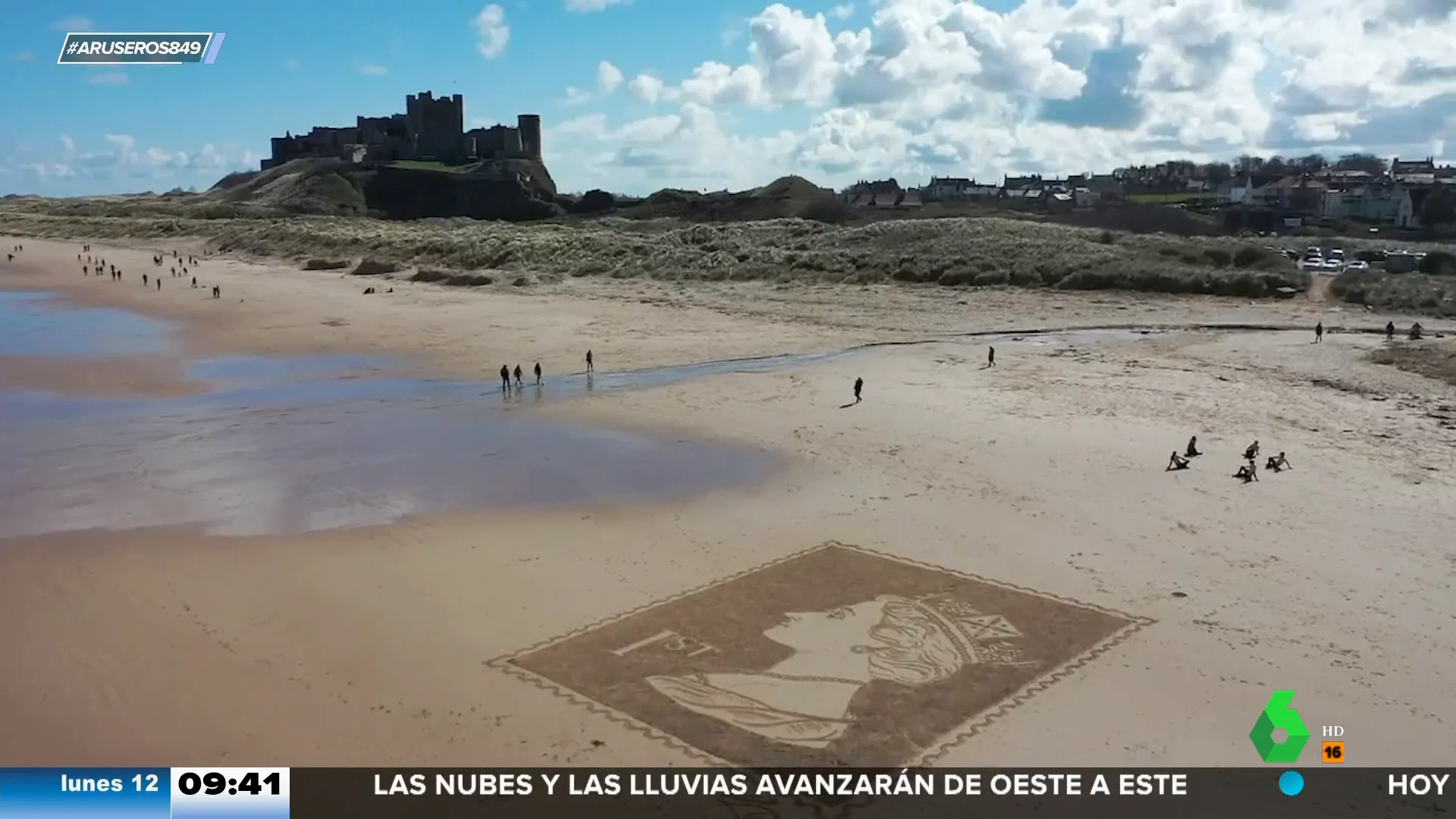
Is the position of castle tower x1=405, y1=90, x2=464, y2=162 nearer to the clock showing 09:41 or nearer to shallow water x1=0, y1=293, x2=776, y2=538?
shallow water x1=0, y1=293, x2=776, y2=538

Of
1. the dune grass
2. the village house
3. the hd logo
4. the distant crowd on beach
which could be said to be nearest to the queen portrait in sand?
the hd logo

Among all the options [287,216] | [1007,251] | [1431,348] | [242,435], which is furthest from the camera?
[287,216]

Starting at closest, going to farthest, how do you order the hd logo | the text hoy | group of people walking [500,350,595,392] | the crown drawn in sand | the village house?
the text hoy → the hd logo → the crown drawn in sand → group of people walking [500,350,595,392] → the village house

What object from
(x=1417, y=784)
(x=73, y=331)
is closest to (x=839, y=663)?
(x=1417, y=784)

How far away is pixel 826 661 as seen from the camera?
30.6 ft

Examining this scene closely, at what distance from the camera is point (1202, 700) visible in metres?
8.63

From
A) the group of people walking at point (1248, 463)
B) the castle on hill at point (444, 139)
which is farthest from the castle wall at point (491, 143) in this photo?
the group of people walking at point (1248, 463)

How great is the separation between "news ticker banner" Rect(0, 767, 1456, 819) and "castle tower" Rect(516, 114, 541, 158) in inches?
4865

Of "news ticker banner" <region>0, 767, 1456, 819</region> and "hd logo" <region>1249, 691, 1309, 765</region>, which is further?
"hd logo" <region>1249, 691, 1309, 765</region>

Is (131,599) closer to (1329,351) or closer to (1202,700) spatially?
→ (1202,700)

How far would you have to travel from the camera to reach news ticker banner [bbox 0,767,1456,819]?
7191 millimetres

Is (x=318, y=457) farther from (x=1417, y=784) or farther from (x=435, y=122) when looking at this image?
(x=435, y=122)

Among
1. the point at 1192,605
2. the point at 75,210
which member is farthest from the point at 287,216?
the point at 1192,605

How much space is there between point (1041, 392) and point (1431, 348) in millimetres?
11661
